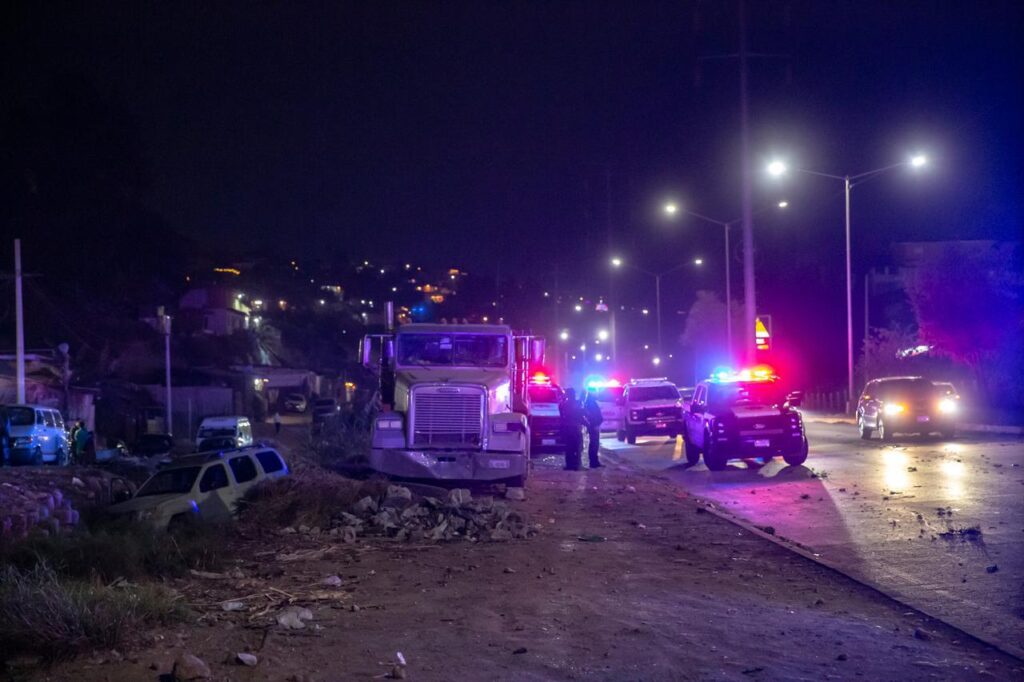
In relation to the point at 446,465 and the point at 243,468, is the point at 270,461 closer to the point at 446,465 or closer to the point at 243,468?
the point at 243,468

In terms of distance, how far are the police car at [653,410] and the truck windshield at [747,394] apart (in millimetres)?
10132

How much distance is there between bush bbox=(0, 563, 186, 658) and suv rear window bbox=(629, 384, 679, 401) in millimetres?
27165

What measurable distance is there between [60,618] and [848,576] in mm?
7411

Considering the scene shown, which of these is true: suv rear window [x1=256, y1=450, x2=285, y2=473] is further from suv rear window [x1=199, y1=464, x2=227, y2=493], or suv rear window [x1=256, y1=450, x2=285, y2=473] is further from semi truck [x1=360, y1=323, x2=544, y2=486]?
semi truck [x1=360, y1=323, x2=544, y2=486]

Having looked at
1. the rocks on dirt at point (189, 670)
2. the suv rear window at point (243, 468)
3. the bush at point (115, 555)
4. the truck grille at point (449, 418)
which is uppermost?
the truck grille at point (449, 418)

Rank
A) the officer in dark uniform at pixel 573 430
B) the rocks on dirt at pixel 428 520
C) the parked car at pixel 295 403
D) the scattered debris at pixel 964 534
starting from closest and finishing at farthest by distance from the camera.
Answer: the scattered debris at pixel 964 534 → the rocks on dirt at pixel 428 520 → the officer in dark uniform at pixel 573 430 → the parked car at pixel 295 403

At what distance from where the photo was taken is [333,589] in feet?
33.8

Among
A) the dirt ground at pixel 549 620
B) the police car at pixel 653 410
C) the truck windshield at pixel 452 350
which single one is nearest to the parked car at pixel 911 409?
the police car at pixel 653 410

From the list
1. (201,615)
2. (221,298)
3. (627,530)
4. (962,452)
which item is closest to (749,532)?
(627,530)

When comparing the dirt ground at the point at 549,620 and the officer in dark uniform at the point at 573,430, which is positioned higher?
the officer in dark uniform at the point at 573,430

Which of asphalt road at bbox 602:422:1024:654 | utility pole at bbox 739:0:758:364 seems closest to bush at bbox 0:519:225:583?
asphalt road at bbox 602:422:1024:654

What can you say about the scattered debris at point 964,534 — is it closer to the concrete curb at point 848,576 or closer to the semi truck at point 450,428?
the concrete curb at point 848,576

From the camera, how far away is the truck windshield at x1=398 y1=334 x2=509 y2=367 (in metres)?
20.5

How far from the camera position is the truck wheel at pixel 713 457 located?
2264 centimetres
